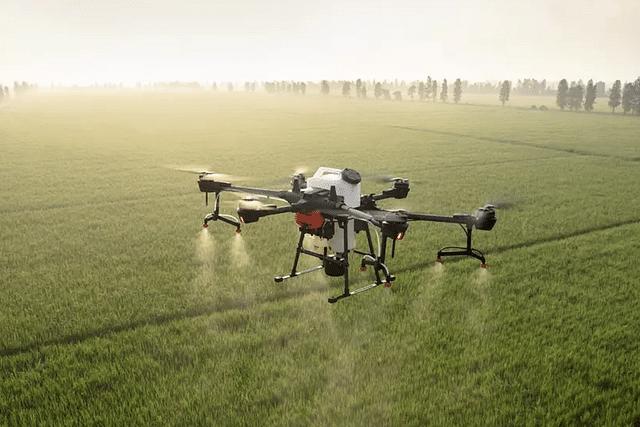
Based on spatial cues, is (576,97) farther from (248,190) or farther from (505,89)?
(248,190)

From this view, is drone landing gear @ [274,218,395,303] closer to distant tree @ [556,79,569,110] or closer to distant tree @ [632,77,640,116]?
distant tree @ [632,77,640,116]

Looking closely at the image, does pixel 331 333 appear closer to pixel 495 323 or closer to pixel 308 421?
pixel 308 421

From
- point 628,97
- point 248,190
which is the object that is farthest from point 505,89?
point 248,190

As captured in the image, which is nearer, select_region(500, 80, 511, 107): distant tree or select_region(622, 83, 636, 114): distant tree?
select_region(622, 83, 636, 114): distant tree

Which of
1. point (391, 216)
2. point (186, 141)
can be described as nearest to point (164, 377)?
point (391, 216)

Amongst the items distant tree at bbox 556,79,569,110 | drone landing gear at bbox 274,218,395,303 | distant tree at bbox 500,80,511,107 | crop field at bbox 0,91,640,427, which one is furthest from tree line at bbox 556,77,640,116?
drone landing gear at bbox 274,218,395,303

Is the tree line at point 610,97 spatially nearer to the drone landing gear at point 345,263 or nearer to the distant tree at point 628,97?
the distant tree at point 628,97

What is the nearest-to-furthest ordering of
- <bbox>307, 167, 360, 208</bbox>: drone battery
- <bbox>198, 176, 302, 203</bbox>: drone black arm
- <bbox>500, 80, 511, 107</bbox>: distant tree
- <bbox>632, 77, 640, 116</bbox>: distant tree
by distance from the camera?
<bbox>307, 167, 360, 208</bbox>: drone battery < <bbox>198, 176, 302, 203</bbox>: drone black arm < <bbox>632, 77, 640, 116</bbox>: distant tree < <bbox>500, 80, 511, 107</bbox>: distant tree
